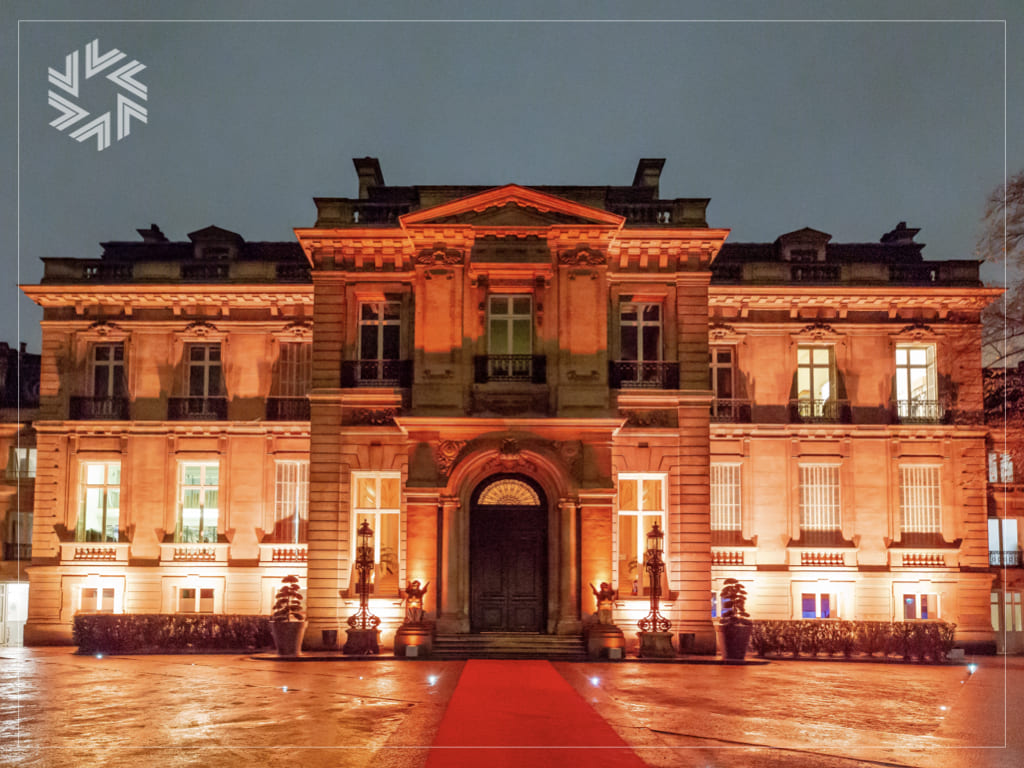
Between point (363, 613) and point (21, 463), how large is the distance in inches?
614

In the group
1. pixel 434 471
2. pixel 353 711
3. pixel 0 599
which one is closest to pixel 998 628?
pixel 434 471

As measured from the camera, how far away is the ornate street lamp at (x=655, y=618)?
972 inches

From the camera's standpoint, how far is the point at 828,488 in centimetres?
3105

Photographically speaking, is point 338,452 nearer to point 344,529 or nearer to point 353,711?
point 344,529

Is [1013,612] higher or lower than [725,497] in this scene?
lower

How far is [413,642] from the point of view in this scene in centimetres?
2427

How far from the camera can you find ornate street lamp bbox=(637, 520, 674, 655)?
2469 cm

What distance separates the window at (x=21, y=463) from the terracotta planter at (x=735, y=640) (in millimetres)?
23169

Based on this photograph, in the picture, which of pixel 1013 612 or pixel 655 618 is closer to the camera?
pixel 655 618

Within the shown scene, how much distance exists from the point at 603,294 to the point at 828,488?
33.5 ft

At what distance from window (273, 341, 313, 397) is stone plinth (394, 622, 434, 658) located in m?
10.1

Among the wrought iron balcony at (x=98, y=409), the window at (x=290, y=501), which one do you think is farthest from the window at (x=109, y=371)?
A: the window at (x=290, y=501)

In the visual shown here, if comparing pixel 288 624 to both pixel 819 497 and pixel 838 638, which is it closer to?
pixel 838 638

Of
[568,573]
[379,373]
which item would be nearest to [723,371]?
[568,573]
